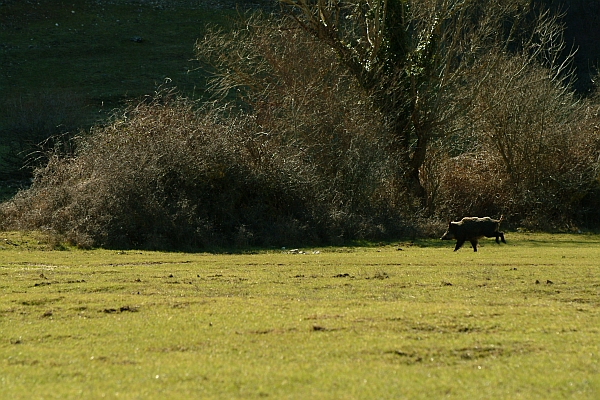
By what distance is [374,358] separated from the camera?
8.13 metres

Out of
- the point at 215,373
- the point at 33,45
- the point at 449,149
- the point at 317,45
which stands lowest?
the point at 215,373

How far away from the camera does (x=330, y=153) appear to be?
30.1 meters

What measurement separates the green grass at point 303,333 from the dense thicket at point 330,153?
27.4 feet

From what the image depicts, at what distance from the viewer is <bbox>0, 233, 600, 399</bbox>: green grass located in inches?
285

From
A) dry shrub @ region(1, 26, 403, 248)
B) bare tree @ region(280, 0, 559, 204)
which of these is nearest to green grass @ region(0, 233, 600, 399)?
dry shrub @ region(1, 26, 403, 248)

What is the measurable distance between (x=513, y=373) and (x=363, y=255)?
14.7 meters

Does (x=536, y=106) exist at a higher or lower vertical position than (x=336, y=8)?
lower

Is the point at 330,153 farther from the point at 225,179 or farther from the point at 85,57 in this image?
the point at 85,57

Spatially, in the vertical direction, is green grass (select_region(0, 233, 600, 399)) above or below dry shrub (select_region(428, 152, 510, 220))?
below

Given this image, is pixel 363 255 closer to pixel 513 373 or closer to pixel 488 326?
pixel 488 326

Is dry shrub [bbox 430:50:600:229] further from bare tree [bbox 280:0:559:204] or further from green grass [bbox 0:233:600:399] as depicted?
green grass [bbox 0:233:600:399]

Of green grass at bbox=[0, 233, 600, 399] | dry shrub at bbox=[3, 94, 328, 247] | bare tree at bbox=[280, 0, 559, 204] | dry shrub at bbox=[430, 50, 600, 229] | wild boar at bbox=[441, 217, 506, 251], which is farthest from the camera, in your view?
dry shrub at bbox=[430, 50, 600, 229]

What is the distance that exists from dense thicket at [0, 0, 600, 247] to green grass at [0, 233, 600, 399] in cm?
835

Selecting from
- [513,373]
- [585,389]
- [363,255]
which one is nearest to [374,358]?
[513,373]
